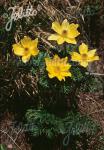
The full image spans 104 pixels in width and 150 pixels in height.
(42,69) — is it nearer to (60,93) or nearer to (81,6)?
(60,93)

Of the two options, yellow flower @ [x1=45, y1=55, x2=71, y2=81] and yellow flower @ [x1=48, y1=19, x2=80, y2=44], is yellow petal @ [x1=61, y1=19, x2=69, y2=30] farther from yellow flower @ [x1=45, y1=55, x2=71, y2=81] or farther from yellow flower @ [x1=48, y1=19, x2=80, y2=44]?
yellow flower @ [x1=45, y1=55, x2=71, y2=81]

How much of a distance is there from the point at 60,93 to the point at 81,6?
0.82 metres

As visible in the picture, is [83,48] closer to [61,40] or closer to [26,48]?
[61,40]

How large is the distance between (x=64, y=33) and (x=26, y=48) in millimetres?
262

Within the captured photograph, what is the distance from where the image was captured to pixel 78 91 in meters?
3.30

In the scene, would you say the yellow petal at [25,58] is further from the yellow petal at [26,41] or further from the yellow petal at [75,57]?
the yellow petal at [75,57]

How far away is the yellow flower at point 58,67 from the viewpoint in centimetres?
300

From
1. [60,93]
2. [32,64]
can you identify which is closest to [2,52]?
[32,64]

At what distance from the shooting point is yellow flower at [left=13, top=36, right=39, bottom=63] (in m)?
3.04

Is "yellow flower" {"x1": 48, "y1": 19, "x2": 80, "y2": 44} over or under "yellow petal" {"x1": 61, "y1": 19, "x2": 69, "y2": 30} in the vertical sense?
under

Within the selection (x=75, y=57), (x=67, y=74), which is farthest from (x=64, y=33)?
(x=67, y=74)

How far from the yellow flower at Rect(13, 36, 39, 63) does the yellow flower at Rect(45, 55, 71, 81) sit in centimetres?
11

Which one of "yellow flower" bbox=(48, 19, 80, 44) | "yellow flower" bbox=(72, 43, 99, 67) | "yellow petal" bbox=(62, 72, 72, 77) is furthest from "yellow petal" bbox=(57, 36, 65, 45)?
"yellow petal" bbox=(62, 72, 72, 77)

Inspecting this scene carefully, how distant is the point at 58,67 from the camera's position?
304cm
